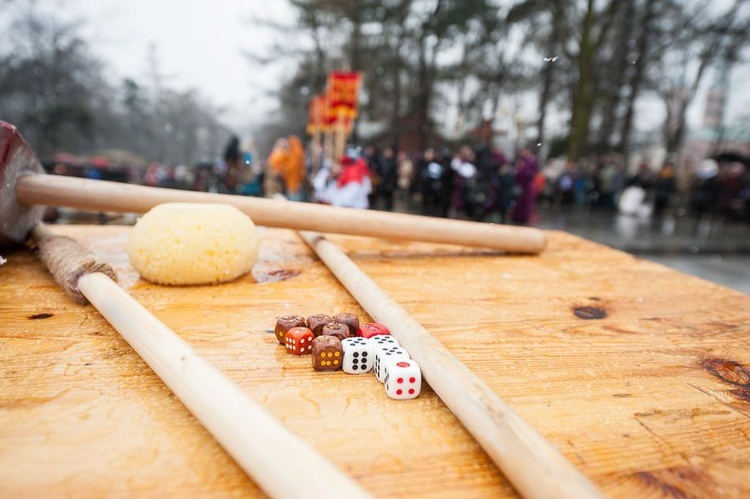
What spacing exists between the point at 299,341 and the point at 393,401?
28 cm

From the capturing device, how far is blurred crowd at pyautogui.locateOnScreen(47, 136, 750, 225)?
8977mm

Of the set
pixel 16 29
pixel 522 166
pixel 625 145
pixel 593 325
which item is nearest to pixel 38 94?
pixel 16 29

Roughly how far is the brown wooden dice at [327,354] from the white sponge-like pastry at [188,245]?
69 centimetres

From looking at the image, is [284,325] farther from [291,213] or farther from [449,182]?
[449,182]

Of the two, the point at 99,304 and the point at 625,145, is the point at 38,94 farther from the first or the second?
the point at 625,145

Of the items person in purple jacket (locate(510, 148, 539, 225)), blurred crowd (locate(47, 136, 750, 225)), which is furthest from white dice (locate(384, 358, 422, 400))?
person in purple jacket (locate(510, 148, 539, 225))

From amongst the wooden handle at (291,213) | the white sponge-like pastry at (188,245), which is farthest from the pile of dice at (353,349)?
the wooden handle at (291,213)

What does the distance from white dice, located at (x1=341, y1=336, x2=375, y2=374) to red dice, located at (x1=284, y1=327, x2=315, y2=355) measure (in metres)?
0.09

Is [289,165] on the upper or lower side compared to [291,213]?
upper

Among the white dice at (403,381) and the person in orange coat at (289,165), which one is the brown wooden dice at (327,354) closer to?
the white dice at (403,381)

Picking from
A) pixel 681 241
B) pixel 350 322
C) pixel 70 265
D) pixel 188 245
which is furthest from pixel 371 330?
pixel 681 241

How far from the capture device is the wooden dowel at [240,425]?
576 millimetres

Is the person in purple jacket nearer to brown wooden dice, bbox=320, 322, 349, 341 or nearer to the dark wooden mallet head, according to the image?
the dark wooden mallet head

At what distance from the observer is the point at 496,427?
70cm
